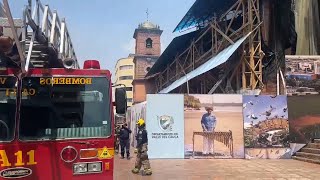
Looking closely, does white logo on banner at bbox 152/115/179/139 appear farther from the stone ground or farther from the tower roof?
the tower roof

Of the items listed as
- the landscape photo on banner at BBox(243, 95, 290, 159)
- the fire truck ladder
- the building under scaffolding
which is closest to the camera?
the fire truck ladder

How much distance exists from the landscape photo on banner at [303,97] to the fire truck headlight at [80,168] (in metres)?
12.6

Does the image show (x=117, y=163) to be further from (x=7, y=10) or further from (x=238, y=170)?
(x=7, y=10)

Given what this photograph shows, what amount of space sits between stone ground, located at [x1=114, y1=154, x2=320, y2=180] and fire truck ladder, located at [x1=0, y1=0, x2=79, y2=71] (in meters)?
5.98

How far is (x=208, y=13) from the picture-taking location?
2572 cm

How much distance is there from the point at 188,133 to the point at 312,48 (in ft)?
24.0

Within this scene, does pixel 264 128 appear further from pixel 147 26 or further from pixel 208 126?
pixel 147 26

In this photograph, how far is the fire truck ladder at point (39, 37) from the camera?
4.38m

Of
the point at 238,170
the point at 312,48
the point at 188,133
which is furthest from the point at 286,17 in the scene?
the point at 238,170

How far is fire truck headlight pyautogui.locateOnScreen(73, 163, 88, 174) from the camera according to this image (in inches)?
192

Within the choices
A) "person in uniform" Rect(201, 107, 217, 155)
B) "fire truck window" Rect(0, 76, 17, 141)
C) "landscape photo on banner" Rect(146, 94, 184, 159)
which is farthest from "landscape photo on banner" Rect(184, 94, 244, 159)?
"fire truck window" Rect(0, 76, 17, 141)

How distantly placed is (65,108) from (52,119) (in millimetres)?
220

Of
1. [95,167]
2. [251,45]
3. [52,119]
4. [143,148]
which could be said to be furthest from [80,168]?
[251,45]

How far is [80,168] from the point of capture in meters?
4.90
